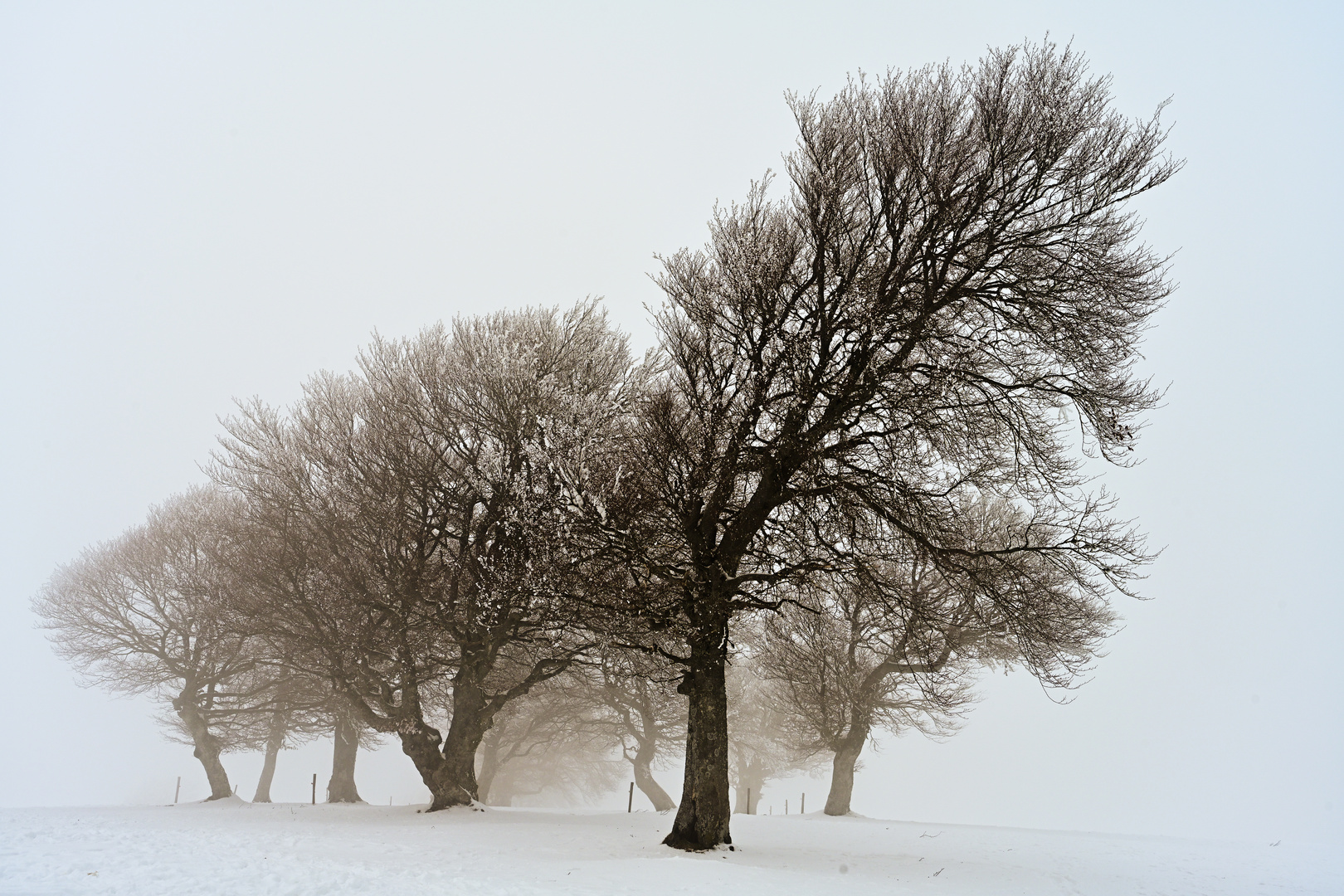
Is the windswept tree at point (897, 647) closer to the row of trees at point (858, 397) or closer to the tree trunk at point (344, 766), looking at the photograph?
the row of trees at point (858, 397)

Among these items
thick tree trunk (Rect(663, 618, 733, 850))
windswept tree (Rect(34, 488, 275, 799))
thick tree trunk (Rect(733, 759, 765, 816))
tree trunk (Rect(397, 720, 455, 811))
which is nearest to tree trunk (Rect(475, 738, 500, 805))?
windswept tree (Rect(34, 488, 275, 799))

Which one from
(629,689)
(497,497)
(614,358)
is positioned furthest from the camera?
(629,689)

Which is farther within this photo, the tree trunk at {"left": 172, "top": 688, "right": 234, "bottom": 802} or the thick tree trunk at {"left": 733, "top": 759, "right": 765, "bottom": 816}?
the thick tree trunk at {"left": 733, "top": 759, "right": 765, "bottom": 816}

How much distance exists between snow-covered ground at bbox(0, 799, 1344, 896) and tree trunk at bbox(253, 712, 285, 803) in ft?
32.0


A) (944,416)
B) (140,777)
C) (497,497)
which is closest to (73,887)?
(497,497)

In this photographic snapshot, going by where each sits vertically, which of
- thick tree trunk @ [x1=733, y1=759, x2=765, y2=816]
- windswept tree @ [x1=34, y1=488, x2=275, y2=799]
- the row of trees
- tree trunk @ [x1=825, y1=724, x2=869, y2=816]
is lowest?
thick tree trunk @ [x1=733, y1=759, x2=765, y2=816]

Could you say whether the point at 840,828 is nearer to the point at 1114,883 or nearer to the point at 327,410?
the point at 1114,883

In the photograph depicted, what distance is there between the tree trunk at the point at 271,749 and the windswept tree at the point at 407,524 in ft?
30.2

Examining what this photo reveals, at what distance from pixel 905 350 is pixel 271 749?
29.1 metres

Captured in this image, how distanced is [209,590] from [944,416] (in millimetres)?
19599

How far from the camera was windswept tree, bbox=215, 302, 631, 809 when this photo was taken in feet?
53.7

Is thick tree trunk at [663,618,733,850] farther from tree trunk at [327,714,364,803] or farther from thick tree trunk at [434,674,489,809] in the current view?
tree trunk at [327,714,364,803]

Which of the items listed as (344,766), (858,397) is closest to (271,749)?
(344,766)

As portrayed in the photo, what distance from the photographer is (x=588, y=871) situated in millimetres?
8836
